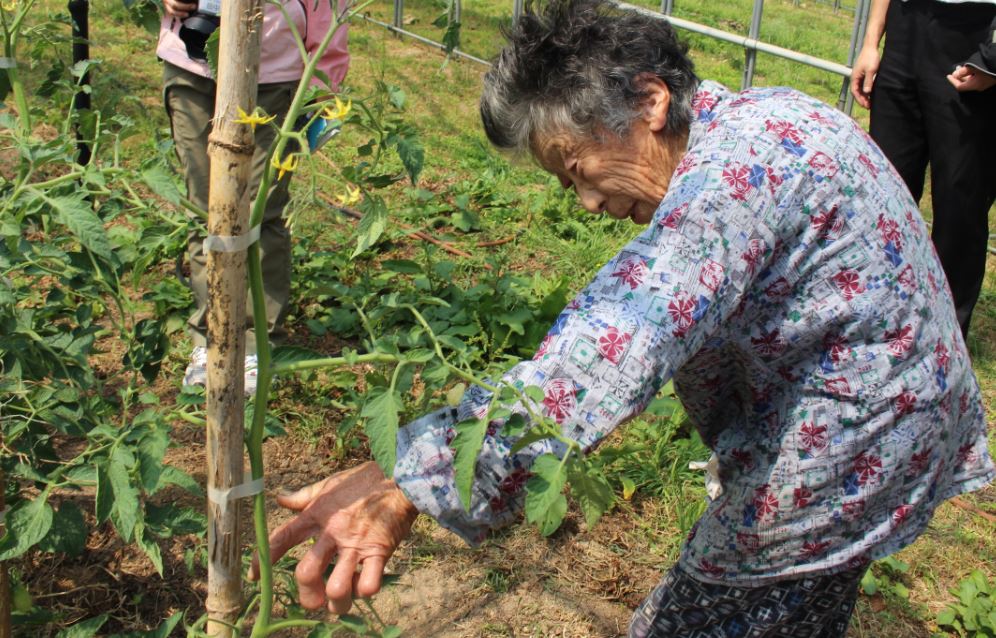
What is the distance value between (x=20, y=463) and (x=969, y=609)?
2.15 metres

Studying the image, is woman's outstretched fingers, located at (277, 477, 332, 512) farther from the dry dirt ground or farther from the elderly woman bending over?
the dry dirt ground

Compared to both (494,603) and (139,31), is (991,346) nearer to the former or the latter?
(494,603)

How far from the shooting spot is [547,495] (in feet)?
3.57

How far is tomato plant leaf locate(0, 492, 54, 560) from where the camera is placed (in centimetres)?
136

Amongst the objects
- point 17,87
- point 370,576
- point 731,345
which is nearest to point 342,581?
point 370,576

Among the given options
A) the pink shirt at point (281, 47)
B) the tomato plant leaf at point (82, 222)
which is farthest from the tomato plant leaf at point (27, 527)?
the pink shirt at point (281, 47)

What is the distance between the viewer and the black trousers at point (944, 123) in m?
3.15

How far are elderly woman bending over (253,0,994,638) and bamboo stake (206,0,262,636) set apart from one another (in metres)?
0.10

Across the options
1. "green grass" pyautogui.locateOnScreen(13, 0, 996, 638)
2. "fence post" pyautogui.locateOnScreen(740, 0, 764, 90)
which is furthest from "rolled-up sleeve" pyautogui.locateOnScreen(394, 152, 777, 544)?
"fence post" pyautogui.locateOnScreen(740, 0, 764, 90)

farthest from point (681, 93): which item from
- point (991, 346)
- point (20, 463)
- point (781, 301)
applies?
point (991, 346)

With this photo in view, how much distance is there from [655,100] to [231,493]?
0.85 meters

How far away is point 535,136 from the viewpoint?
5.36 feet

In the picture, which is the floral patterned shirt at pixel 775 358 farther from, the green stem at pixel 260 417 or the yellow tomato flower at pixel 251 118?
the yellow tomato flower at pixel 251 118

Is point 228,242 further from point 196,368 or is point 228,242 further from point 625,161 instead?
point 196,368
